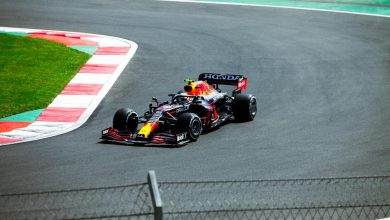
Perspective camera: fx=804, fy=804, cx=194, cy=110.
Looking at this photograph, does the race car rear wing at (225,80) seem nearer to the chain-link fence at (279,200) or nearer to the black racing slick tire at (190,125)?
the black racing slick tire at (190,125)

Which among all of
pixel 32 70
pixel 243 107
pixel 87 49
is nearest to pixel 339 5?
pixel 87 49

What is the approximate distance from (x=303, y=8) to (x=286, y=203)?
71.1ft

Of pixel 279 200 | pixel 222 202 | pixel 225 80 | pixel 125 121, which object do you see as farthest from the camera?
pixel 225 80

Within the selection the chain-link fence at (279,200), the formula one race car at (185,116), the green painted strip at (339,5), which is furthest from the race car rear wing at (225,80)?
the green painted strip at (339,5)

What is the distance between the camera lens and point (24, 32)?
2716 cm

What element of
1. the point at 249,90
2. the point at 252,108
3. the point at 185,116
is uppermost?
the point at 185,116

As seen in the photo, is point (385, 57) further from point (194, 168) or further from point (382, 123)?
point (194, 168)

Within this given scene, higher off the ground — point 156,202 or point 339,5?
point 156,202

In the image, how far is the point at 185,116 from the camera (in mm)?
15602

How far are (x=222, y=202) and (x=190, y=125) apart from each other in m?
4.06

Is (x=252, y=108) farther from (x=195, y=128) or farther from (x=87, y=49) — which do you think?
(x=87, y=49)

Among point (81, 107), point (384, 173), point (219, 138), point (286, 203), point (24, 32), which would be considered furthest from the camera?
point (24, 32)

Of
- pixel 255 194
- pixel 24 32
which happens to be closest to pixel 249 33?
pixel 24 32

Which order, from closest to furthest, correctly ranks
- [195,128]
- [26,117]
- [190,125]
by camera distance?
[190,125] < [195,128] < [26,117]
